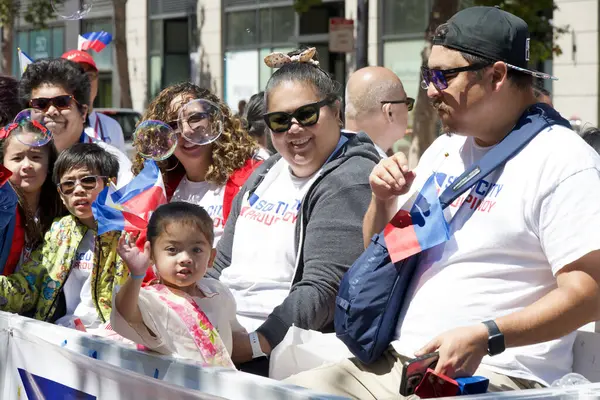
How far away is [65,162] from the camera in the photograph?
4.38 metres

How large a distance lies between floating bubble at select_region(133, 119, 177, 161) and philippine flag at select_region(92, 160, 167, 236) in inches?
36.8

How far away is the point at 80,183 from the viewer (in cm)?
433

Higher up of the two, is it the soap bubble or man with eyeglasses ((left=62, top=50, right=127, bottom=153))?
the soap bubble

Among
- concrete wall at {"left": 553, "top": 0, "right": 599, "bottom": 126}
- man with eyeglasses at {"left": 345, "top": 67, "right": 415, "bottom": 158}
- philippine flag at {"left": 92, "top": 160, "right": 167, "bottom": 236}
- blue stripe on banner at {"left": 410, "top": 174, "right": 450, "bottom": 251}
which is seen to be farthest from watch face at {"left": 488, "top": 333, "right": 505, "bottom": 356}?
concrete wall at {"left": 553, "top": 0, "right": 599, "bottom": 126}

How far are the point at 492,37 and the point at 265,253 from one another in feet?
4.33

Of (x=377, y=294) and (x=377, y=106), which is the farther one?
(x=377, y=106)

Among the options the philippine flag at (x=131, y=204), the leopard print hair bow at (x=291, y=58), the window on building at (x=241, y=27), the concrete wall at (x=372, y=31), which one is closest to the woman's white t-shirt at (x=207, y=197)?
the leopard print hair bow at (x=291, y=58)

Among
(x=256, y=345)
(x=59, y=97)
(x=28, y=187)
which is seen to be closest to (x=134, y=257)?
(x=256, y=345)

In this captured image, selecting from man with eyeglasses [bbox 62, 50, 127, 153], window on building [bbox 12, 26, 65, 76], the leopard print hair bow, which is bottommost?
man with eyeglasses [bbox 62, 50, 127, 153]

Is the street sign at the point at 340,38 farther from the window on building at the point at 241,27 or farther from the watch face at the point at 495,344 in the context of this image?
the watch face at the point at 495,344

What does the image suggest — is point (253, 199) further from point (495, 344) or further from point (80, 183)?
point (495, 344)

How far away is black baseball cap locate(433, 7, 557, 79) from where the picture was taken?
10.1 ft

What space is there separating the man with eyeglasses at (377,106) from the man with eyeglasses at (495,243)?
2027 millimetres

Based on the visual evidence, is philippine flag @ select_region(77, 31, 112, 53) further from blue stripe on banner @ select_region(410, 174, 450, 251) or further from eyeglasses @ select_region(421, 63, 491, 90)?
blue stripe on banner @ select_region(410, 174, 450, 251)
